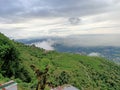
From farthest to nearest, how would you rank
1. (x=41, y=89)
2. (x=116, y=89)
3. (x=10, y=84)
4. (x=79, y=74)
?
(x=116, y=89) → (x=79, y=74) → (x=41, y=89) → (x=10, y=84)

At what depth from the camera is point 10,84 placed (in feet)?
36.8

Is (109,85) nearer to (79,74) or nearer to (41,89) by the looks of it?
(79,74)

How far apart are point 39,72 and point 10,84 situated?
172 cm

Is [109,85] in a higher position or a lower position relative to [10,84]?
lower

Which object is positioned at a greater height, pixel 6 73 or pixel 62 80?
pixel 6 73

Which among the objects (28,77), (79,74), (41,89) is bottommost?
(79,74)

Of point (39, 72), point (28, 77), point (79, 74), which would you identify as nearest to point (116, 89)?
point (79, 74)

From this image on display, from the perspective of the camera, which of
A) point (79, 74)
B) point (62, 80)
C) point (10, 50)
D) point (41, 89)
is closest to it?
point (41, 89)

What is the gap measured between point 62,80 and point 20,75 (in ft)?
87.6

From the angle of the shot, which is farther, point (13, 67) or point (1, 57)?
point (13, 67)

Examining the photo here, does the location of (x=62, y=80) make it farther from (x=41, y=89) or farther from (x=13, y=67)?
(x=41, y=89)

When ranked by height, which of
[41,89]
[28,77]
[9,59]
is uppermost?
[41,89]

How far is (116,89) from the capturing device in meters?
188

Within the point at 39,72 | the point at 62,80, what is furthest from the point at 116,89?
the point at 39,72
